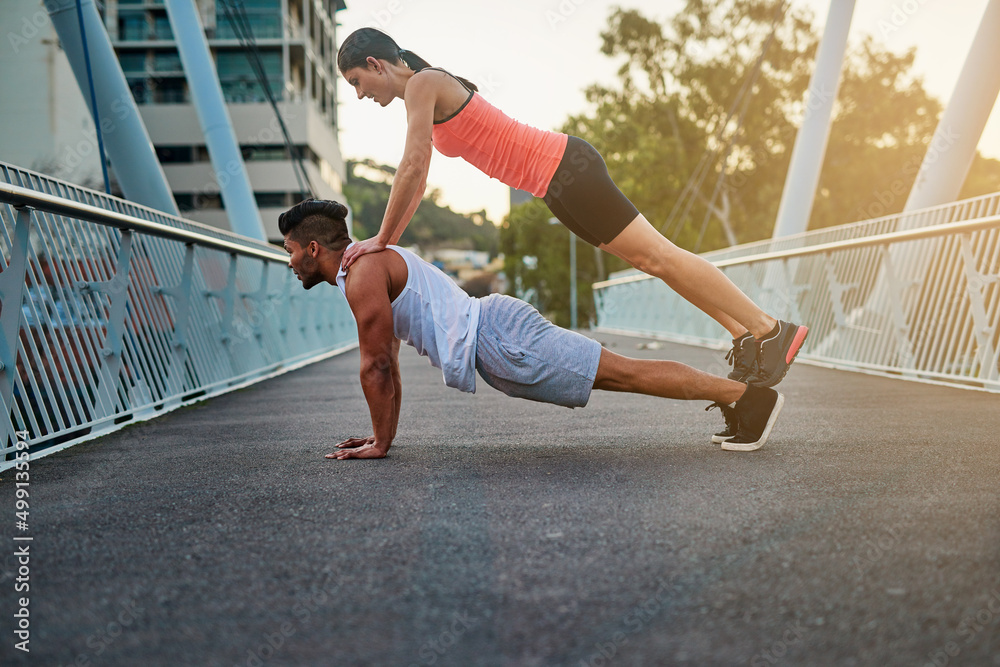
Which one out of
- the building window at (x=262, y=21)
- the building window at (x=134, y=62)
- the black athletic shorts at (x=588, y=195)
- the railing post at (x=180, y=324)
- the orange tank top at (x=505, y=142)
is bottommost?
the railing post at (x=180, y=324)

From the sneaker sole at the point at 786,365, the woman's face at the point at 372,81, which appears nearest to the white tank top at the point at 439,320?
the woman's face at the point at 372,81

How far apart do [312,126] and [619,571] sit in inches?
2101

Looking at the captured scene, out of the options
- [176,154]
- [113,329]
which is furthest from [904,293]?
[176,154]

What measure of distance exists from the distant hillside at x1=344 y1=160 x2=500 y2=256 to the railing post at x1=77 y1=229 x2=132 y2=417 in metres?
75.3

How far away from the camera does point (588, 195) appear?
370 cm

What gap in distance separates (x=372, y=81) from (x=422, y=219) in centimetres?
12979

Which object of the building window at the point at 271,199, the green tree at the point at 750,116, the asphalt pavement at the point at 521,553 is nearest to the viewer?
the asphalt pavement at the point at 521,553

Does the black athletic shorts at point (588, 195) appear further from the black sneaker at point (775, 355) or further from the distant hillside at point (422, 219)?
the distant hillside at point (422, 219)

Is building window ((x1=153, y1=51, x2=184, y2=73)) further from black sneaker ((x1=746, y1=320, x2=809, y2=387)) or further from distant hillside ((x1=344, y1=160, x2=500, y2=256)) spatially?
black sneaker ((x1=746, y1=320, x2=809, y2=387))

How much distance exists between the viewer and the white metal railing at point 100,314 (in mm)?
4027

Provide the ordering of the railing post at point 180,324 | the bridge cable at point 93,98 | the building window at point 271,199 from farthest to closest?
the building window at point 271,199 → the bridge cable at point 93,98 → the railing post at point 180,324

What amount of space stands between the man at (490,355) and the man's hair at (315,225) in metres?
0.19

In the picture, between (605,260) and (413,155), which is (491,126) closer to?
(413,155)

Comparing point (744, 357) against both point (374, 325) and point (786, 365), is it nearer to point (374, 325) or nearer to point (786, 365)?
point (786, 365)
